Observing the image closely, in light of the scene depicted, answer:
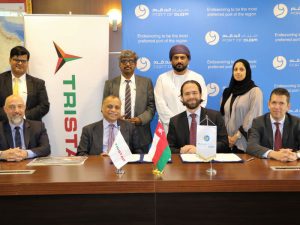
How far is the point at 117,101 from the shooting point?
3.33m

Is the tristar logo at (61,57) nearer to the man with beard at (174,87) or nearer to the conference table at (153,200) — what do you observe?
the man with beard at (174,87)

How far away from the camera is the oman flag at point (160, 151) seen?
2287 mm

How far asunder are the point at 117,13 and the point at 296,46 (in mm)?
2609

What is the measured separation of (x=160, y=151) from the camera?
7.60 feet

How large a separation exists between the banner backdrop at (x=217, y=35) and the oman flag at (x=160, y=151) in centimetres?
276

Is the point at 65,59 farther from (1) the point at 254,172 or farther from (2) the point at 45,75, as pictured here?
(1) the point at 254,172

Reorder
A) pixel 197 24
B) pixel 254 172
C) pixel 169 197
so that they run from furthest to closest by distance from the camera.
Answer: pixel 197 24
pixel 254 172
pixel 169 197

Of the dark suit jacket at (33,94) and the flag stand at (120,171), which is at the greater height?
the dark suit jacket at (33,94)

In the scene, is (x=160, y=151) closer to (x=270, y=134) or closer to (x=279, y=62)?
(x=270, y=134)

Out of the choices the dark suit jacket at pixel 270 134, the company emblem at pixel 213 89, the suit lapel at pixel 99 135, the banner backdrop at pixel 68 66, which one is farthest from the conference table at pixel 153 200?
the company emblem at pixel 213 89

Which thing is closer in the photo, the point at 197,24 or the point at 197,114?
the point at 197,114

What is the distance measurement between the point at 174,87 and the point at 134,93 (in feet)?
1.54

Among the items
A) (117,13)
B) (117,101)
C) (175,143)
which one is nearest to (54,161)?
(117,101)

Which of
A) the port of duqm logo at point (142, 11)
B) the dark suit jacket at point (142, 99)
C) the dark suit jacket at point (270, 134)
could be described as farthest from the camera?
the port of duqm logo at point (142, 11)
